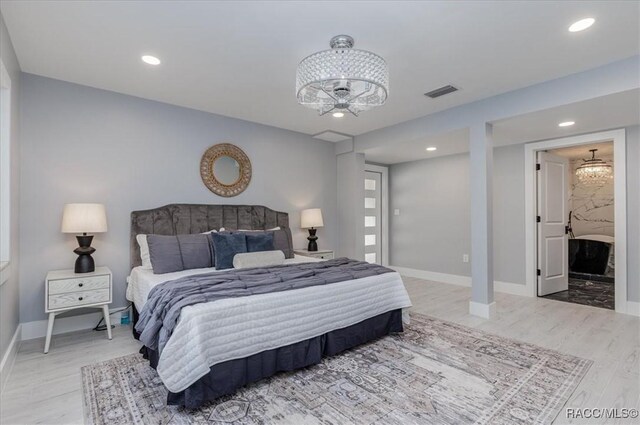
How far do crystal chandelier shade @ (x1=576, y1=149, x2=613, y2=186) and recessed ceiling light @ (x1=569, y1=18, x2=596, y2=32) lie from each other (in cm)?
444

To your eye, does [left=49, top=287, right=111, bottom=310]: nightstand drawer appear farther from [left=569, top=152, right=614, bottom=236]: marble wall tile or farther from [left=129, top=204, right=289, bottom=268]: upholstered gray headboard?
[left=569, top=152, right=614, bottom=236]: marble wall tile

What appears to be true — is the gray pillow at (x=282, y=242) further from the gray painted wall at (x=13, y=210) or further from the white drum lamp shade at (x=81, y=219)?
the gray painted wall at (x=13, y=210)

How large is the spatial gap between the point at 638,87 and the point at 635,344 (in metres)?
2.23

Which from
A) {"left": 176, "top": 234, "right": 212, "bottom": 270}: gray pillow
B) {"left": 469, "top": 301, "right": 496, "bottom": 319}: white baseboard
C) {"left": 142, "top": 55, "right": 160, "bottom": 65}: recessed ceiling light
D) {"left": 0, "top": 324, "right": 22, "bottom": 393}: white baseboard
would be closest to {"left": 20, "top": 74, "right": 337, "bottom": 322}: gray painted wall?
{"left": 0, "top": 324, "right": 22, "bottom": 393}: white baseboard

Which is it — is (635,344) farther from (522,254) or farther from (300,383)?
(300,383)

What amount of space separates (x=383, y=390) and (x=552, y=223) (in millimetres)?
4178

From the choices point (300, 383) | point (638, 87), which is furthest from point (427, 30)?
point (300, 383)

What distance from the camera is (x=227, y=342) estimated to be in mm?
2035

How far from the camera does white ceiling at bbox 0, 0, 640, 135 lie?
2094mm

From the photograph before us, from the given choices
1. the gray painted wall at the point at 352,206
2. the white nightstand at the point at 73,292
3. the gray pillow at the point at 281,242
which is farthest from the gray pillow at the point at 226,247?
the gray painted wall at the point at 352,206

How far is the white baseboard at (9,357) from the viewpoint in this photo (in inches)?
86.0

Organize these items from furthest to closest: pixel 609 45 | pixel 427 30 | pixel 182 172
→ pixel 182 172 → pixel 609 45 → pixel 427 30

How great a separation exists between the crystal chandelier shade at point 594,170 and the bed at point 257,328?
17.5 ft

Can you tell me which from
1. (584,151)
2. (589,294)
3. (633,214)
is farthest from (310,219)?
(584,151)
